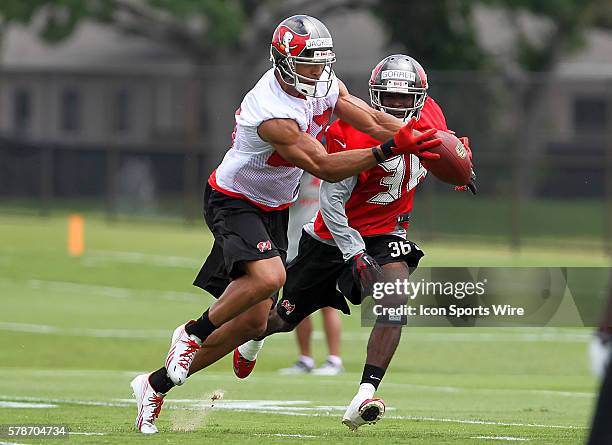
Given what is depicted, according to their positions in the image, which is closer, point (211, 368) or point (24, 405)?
point (24, 405)

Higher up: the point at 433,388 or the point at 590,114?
the point at 433,388

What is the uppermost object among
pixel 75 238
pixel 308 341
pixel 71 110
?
pixel 308 341

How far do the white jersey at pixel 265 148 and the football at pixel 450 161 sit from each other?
Answer: 0.61m

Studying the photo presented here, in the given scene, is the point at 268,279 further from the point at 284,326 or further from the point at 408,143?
the point at 284,326

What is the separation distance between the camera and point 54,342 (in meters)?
14.6

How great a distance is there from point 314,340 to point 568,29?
78.5 ft

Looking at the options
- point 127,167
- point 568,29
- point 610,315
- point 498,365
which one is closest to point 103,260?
point 127,167

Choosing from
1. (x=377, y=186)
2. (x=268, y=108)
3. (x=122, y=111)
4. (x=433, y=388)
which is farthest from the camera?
(x=122, y=111)

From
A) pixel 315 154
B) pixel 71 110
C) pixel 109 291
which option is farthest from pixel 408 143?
pixel 71 110

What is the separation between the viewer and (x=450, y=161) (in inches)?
295

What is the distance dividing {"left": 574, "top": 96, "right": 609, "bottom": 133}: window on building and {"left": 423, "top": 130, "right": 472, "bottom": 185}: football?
1981cm

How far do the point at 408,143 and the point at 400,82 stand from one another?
Result: 0.90 metres

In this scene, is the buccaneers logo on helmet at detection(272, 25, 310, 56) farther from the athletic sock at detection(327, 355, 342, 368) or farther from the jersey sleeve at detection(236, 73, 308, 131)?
the athletic sock at detection(327, 355, 342, 368)

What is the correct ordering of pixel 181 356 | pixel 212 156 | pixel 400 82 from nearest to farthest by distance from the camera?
pixel 181 356 → pixel 400 82 → pixel 212 156
